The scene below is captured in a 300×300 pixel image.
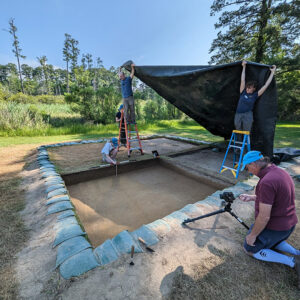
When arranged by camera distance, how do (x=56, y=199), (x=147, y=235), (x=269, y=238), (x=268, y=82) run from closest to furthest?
(x=269, y=238) < (x=147, y=235) < (x=56, y=199) < (x=268, y=82)

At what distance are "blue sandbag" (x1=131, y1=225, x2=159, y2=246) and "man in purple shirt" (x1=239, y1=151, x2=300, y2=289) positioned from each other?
33.9 inches

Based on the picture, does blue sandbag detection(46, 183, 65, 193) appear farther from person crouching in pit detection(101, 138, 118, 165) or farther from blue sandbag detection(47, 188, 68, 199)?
person crouching in pit detection(101, 138, 118, 165)

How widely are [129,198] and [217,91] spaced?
9.83ft

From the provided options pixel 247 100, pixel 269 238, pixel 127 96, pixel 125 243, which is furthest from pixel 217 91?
pixel 125 243

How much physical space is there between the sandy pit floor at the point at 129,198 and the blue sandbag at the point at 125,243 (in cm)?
59

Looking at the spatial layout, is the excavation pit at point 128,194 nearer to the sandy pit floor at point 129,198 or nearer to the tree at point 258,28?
the sandy pit floor at point 129,198

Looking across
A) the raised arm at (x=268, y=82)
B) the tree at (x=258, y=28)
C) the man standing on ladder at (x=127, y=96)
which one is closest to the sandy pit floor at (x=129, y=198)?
the man standing on ladder at (x=127, y=96)

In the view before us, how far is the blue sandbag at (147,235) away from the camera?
163cm

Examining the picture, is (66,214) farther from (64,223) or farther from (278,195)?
(278,195)

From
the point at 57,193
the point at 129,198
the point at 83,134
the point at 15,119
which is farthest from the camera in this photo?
the point at 83,134

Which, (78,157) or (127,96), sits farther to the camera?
(78,157)

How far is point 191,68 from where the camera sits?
11.5 ft

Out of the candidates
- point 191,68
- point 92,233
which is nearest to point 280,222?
point 92,233

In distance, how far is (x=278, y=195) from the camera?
4.11ft
